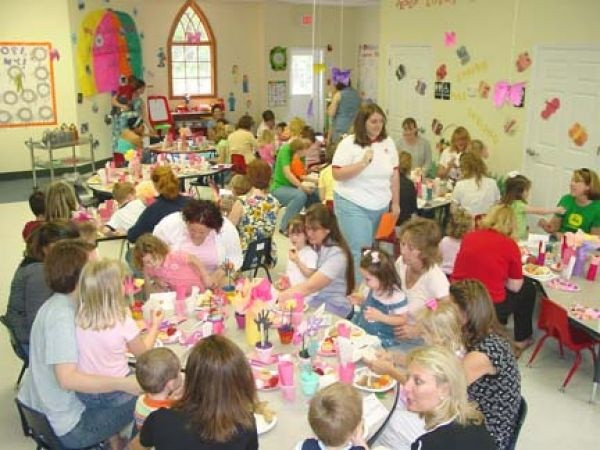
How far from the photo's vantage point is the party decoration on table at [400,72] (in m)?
10.4

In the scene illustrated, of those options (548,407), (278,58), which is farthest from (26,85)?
(548,407)

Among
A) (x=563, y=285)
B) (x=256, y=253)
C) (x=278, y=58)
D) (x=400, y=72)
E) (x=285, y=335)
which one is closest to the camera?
(x=285, y=335)

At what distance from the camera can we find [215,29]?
13.5 metres

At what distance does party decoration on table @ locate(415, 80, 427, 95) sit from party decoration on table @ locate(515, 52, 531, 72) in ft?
6.78

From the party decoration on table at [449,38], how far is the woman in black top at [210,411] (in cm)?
795

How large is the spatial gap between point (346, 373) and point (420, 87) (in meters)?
7.89

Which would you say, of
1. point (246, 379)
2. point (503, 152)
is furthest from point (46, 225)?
point (503, 152)

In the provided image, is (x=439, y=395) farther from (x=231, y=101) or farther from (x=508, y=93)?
(x=231, y=101)

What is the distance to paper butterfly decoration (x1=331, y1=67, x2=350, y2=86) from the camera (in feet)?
48.0

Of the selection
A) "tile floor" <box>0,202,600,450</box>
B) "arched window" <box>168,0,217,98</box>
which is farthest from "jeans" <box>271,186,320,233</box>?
"arched window" <box>168,0,217,98</box>

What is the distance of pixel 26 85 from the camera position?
10602 millimetres

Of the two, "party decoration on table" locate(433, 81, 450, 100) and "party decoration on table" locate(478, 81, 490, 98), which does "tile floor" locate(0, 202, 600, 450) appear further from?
"party decoration on table" locate(433, 81, 450, 100)

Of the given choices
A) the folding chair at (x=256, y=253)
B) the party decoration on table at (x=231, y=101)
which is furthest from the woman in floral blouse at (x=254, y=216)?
the party decoration on table at (x=231, y=101)

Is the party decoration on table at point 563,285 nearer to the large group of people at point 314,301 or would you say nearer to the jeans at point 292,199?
the large group of people at point 314,301
